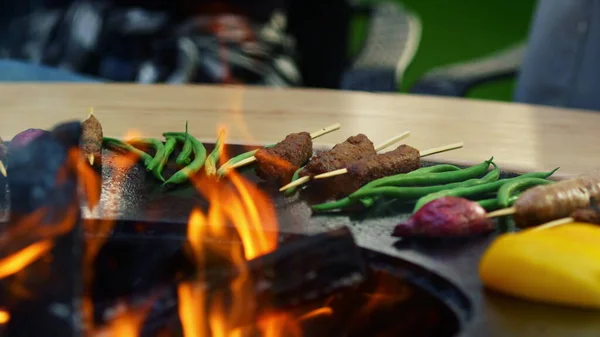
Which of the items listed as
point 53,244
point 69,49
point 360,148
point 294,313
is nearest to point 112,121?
point 360,148

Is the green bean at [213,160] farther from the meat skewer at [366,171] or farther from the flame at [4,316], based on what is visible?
the flame at [4,316]

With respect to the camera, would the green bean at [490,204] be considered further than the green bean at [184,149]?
No

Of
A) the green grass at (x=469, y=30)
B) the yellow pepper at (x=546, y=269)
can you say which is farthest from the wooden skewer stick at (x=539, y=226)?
the green grass at (x=469, y=30)

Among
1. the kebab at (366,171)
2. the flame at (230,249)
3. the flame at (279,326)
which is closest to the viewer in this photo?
the flame at (230,249)

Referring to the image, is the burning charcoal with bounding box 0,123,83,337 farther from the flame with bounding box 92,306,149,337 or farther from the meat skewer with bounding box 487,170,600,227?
the meat skewer with bounding box 487,170,600,227

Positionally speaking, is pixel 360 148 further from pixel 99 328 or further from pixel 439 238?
pixel 99 328

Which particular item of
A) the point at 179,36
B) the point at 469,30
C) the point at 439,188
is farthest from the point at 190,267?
the point at 469,30
